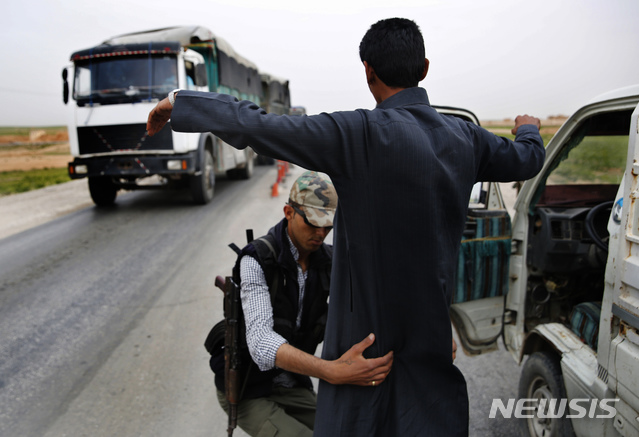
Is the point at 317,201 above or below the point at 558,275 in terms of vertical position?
above

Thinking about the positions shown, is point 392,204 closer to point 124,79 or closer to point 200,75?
point 200,75

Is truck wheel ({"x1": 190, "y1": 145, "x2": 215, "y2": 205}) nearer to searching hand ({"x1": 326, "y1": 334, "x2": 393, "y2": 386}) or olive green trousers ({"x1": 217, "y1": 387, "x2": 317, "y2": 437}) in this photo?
olive green trousers ({"x1": 217, "y1": 387, "x2": 317, "y2": 437})

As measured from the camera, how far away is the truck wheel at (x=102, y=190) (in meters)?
9.21

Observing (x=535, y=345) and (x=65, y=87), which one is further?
(x=65, y=87)

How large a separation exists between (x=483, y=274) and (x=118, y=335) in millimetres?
3067

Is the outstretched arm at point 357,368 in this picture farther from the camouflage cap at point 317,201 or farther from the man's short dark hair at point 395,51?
the man's short dark hair at point 395,51

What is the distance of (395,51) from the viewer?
1.25 m

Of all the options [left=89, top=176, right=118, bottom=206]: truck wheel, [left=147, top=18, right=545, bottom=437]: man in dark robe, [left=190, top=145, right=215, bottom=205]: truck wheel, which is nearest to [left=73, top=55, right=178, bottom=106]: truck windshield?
[left=89, top=176, right=118, bottom=206]: truck wheel

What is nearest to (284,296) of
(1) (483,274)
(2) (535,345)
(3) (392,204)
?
(3) (392,204)

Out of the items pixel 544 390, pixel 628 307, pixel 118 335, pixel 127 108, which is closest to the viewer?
pixel 628 307

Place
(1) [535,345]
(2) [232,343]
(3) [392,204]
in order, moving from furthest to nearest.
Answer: (1) [535,345] < (2) [232,343] < (3) [392,204]

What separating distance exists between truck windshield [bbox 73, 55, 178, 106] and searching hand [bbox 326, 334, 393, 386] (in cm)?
808

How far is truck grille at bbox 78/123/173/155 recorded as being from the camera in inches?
334

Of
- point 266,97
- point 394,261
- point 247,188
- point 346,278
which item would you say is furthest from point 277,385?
point 266,97
